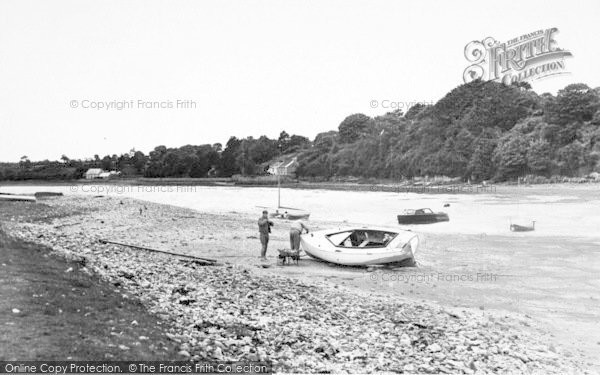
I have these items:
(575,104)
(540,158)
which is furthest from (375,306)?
(575,104)

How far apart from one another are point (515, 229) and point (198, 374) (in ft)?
109

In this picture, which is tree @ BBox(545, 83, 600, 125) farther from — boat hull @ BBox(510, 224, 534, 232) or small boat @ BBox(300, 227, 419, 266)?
small boat @ BBox(300, 227, 419, 266)

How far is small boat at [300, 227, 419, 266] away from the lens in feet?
76.1

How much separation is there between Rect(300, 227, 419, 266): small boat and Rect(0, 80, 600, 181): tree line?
7552 cm

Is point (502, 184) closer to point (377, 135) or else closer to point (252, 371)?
point (377, 135)

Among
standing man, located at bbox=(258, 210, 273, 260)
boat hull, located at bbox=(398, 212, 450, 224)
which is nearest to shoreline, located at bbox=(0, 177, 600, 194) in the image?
boat hull, located at bbox=(398, 212, 450, 224)

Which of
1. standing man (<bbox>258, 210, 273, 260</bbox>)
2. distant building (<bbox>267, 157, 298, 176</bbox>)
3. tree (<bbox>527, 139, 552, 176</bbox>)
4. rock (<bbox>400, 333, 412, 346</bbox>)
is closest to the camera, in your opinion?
rock (<bbox>400, 333, 412, 346</bbox>)

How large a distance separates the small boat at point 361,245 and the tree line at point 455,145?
248 ft

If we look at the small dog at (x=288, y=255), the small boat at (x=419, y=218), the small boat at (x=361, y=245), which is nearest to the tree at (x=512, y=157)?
the small boat at (x=419, y=218)

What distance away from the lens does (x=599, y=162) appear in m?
85.1

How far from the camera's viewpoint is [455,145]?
388ft

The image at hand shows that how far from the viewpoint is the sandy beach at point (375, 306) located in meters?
10.8

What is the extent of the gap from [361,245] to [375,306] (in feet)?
29.0

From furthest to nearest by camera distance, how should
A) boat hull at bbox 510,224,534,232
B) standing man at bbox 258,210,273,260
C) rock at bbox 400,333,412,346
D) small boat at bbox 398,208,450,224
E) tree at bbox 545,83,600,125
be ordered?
tree at bbox 545,83,600,125, small boat at bbox 398,208,450,224, boat hull at bbox 510,224,534,232, standing man at bbox 258,210,273,260, rock at bbox 400,333,412,346
